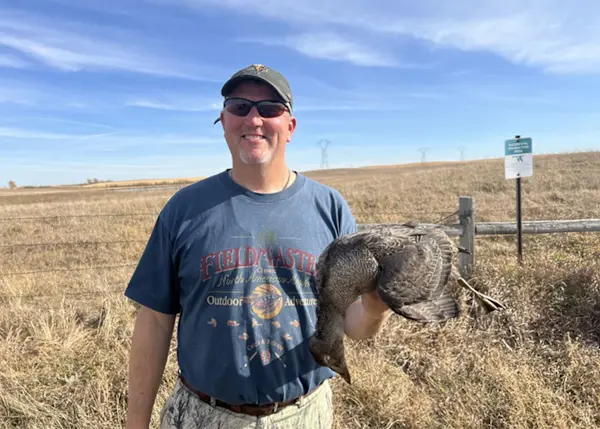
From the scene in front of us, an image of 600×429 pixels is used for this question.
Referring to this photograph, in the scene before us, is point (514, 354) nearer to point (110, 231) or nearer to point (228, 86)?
point (228, 86)

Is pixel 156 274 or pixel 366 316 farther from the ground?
pixel 156 274

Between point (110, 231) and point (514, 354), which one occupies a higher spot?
point (110, 231)

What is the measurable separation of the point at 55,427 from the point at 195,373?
8.89 ft

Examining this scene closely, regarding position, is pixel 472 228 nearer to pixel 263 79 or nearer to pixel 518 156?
pixel 518 156

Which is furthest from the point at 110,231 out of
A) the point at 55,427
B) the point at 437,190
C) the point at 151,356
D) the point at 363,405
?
the point at 437,190

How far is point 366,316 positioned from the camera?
2.20 meters

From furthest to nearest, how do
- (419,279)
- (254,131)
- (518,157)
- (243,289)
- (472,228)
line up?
(518,157)
(472,228)
(254,131)
(243,289)
(419,279)

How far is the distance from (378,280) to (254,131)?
104 cm

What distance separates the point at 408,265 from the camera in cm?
208

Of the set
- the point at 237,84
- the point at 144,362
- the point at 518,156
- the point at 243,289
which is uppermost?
the point at 237,84

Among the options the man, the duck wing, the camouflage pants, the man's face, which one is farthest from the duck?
the man's face

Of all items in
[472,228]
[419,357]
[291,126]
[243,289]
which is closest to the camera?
[243,289]

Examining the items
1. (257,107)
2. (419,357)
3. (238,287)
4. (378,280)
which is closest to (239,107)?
(257,107)

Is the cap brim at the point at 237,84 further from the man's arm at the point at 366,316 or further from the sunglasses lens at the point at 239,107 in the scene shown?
the man's arm at the point at 366,316
